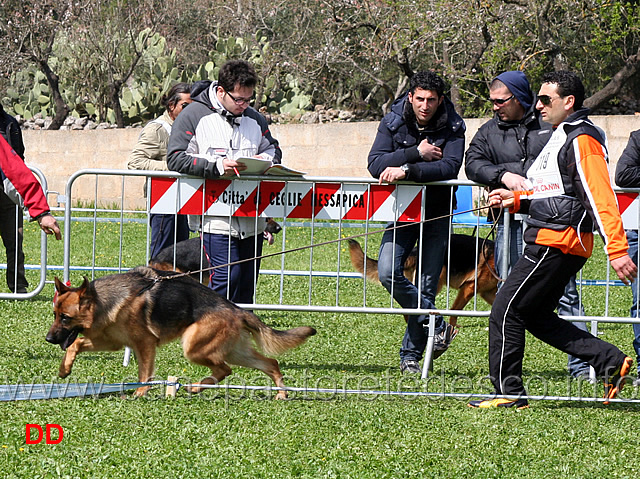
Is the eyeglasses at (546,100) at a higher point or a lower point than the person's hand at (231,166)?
higher

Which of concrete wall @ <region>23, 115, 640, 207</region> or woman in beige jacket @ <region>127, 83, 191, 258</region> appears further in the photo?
concrete wall @ <region>23, 115, 640, 207</region>

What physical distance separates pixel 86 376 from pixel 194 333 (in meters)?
1.02

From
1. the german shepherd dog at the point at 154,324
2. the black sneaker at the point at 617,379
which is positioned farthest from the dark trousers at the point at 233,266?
the black sneaker at the point at 617,379

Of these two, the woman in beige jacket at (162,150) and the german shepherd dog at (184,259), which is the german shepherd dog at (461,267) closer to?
the german shepherd dog at (184,259)

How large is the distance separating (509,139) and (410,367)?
5.90 feet

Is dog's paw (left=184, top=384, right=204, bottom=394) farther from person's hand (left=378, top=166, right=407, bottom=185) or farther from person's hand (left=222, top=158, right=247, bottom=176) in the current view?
person's hand (left=378, top=166, right=407, bottom=185)

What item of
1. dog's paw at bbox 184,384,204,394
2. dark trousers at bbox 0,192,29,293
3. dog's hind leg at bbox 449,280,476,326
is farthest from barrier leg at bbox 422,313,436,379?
dark trousers at bbox 0,192,29,293

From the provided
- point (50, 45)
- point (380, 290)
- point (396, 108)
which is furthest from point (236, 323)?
point (50, 45)

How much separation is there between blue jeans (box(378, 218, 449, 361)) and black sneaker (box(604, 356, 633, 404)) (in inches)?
59.7

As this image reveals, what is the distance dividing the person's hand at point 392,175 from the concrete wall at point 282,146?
1094 centimetres

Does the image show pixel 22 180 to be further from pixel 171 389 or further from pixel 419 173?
pixel 419 173

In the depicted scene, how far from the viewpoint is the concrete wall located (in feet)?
57.2

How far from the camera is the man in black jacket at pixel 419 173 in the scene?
608 centimetres

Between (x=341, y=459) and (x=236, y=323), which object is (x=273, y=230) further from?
(x=341, y=459)
